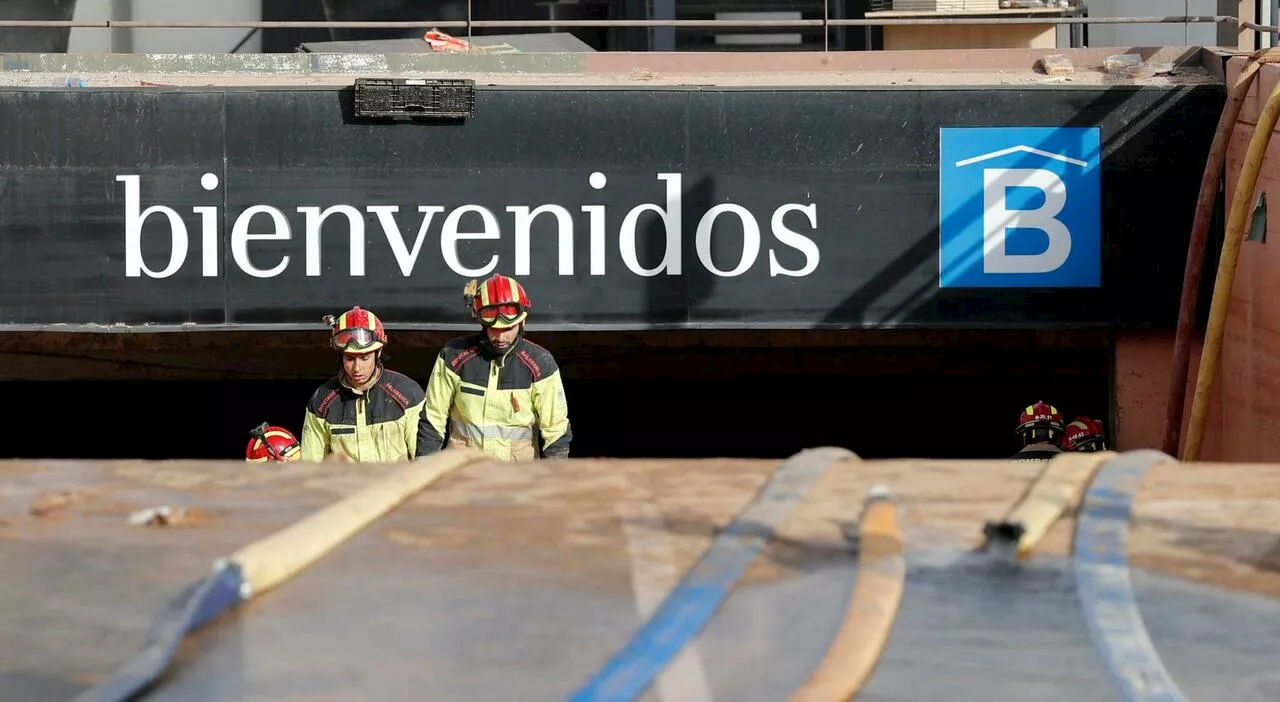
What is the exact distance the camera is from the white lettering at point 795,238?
11.0 metres

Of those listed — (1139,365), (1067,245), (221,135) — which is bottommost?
(1139,365)

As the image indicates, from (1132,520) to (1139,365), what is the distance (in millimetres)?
7623

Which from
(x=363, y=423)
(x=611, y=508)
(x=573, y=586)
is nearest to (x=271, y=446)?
(x=363, y=423)

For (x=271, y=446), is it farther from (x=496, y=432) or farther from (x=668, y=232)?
(x=668, y=232)

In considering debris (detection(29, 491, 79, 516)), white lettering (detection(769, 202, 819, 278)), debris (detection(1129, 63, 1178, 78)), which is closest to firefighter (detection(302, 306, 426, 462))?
white lettering (detection(769, 202, 819, 278))

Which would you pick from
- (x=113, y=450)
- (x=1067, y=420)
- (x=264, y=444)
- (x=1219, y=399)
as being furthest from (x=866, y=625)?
(x=113, y=450)

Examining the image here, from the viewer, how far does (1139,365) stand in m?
11.1

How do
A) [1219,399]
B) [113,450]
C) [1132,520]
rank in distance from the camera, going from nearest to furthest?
[1132,520] → [1219,399] → [113,450]

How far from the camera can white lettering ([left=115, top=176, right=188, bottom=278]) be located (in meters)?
11.0

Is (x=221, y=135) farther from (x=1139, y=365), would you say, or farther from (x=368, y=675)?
(x=368, y=675)

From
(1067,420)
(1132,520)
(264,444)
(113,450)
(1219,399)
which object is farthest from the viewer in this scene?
(113,450)

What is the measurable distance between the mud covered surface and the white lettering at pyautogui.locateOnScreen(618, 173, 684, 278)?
666cm

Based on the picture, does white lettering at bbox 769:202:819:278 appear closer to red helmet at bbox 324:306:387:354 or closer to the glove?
the glove

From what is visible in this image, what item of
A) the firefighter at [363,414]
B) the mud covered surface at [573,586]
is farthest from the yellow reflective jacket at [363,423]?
the mud covered surface at [573,586]
